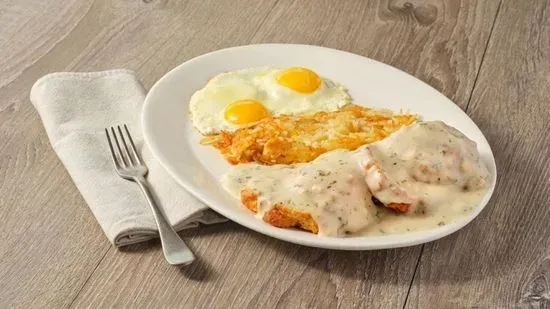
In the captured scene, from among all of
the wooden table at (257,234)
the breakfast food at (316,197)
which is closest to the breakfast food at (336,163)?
the breakfast food at (316,197)

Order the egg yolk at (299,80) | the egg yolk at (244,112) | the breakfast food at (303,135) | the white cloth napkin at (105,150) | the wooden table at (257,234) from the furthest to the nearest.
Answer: the egg yolk at (299,80) → the egg yolk at (244,112) → the breakfast food at (303,135) → the white cloth napkin at (105,150) → the wooden table at (257,234)

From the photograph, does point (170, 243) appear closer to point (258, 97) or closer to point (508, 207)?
point (258, 97)

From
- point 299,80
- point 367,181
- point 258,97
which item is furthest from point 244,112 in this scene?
point 367,181

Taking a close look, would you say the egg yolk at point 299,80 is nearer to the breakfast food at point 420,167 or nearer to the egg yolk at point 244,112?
the egg yolk at point 244,112

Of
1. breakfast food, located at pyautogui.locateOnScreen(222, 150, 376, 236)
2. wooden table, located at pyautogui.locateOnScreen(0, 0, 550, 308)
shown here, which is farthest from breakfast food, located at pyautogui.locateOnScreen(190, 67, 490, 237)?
wooden table, located at pyautogui.locateOnScreen(0, 0, 550, 308)

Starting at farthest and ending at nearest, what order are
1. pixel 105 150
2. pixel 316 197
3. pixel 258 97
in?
pixel 258 97 < pixel 105 150 < pixel 316 197

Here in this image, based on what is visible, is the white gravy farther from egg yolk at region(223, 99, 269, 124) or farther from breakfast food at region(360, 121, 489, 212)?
egg yolk at region(223, 99, 269, 124)
